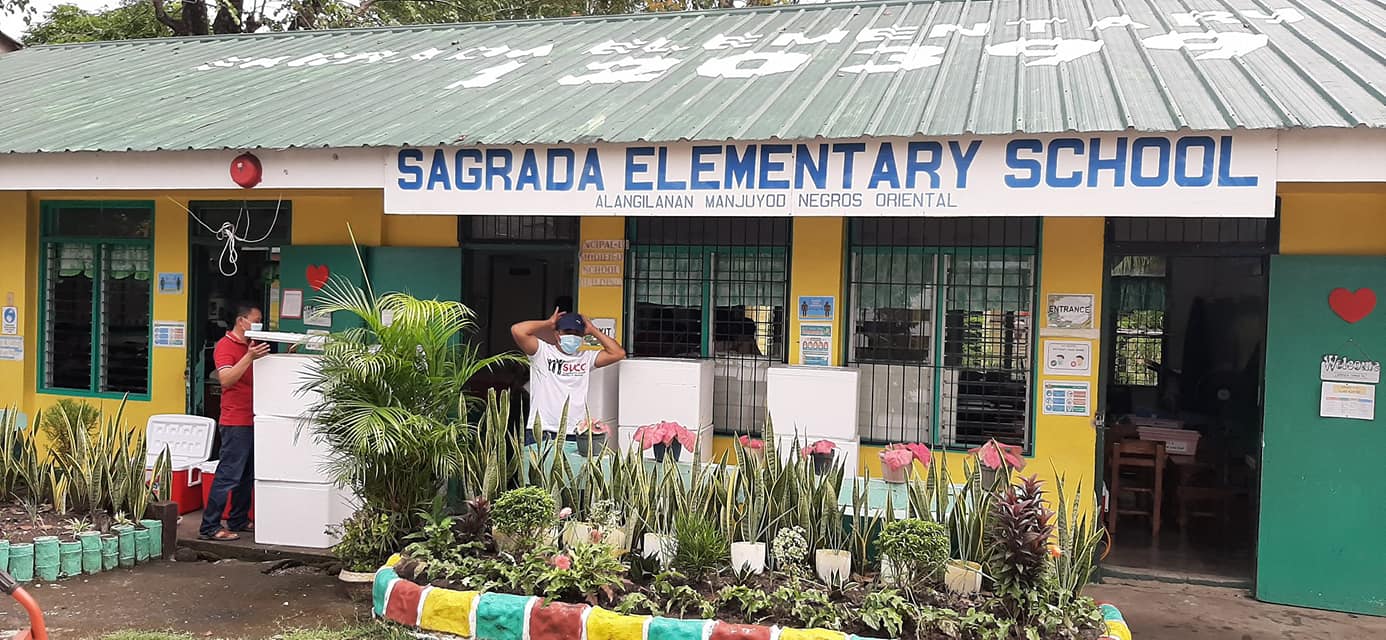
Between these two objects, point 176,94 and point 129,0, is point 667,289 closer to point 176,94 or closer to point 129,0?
point 176,94

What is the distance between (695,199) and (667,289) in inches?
78.1

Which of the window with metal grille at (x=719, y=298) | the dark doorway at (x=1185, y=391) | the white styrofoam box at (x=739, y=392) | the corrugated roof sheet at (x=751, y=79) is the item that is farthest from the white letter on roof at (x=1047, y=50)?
the white styrofoam box at (x=739, y=392)

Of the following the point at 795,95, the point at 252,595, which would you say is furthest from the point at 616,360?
the point at 252,595

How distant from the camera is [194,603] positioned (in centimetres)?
621

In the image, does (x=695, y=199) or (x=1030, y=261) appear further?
(x=1030, y=261)

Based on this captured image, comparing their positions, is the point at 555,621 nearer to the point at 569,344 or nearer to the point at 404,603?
the point at 404,603

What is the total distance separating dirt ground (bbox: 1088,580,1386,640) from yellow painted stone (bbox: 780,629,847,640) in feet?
7.55

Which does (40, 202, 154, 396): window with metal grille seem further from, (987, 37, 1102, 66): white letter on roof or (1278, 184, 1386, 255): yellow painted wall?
(1278, 184, 1386, 255): yellow painted wall

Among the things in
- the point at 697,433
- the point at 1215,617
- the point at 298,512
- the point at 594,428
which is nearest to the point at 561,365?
the point at 594,428

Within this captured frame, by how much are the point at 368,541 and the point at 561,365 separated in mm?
1760

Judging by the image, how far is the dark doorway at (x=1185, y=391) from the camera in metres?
7.09

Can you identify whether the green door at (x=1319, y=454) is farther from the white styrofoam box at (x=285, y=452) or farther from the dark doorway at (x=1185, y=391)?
the white styrofoam box at (x=285, y=452)

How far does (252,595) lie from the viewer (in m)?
6.38

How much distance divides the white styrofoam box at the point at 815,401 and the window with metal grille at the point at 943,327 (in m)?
0.57
